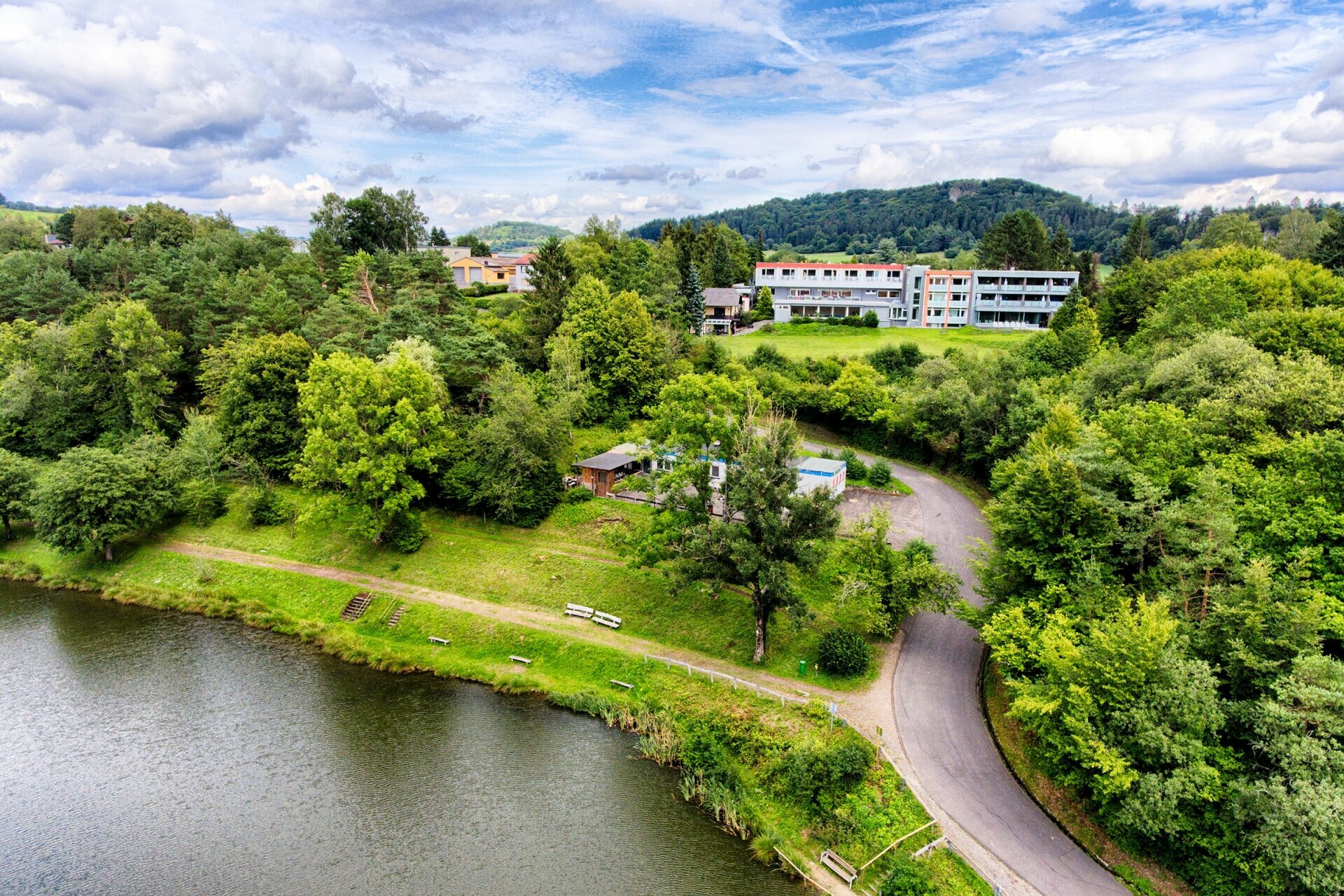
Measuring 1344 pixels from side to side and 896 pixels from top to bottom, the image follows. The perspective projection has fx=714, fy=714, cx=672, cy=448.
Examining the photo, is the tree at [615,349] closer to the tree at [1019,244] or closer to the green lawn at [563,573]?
the green lawn at [563,573]

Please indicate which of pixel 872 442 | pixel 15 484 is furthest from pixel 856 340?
pixel 15 484

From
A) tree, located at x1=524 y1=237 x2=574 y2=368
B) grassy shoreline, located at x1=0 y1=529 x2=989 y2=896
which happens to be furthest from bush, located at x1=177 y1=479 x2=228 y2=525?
tree, located at x1=524 y1=237 x2=574 y2=368

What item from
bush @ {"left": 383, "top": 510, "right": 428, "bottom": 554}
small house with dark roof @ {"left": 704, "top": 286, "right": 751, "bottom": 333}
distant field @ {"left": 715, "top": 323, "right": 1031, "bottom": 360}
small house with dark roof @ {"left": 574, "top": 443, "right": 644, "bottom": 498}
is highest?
small house with dark roof @ {"left": 704, "top": 286, "right": 751, "bottom": 333}

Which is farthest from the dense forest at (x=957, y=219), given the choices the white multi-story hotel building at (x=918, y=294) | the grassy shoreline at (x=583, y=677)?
the grassy shoreline at (x=583, y=677)

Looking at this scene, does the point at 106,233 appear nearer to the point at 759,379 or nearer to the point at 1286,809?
the point at 759,379

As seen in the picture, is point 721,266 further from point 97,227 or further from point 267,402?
point 97,227

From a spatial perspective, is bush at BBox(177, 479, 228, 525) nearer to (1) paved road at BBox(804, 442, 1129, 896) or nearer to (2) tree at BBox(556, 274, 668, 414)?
(2) tree at BBox(556, 274, 668, 414)
